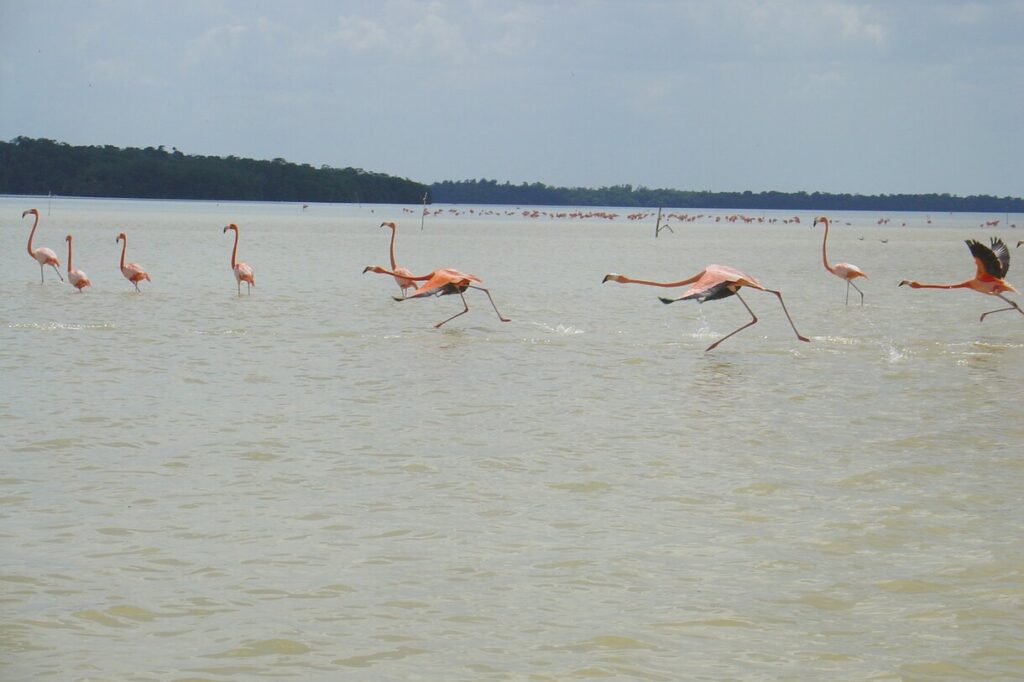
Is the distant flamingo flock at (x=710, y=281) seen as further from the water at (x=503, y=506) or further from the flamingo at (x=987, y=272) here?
the water at (x=503, y=506)

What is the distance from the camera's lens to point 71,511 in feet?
19.0

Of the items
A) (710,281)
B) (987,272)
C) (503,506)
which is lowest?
(503,506)

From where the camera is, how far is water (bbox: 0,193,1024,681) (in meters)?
4.25

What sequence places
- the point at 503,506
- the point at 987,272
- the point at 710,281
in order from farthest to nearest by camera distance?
the point at 987,272, the point at 710,281, the point at 503,506

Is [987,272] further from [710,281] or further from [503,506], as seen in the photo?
[503,506]

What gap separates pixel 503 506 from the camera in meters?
6.11

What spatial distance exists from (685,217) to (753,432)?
338ft

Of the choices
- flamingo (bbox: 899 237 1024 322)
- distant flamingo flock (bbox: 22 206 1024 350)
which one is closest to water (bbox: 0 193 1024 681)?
distant flamingo flock (bbox: 22 206 1024 350)

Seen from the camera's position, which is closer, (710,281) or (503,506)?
(503,506)

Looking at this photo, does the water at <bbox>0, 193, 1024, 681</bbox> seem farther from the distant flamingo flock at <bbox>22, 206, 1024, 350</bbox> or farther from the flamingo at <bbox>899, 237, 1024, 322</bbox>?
the flamingo at <bbox>899, 237, 1024, 322</bbox>

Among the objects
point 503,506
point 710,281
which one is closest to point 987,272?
point 710,281

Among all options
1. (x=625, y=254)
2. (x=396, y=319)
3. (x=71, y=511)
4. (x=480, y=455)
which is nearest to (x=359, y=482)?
(x=480, y=455)

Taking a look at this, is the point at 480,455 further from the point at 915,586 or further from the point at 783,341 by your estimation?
the point at 783,341

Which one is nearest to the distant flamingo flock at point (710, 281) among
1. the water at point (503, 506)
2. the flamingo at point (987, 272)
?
the flamingo at point (987, 272)
